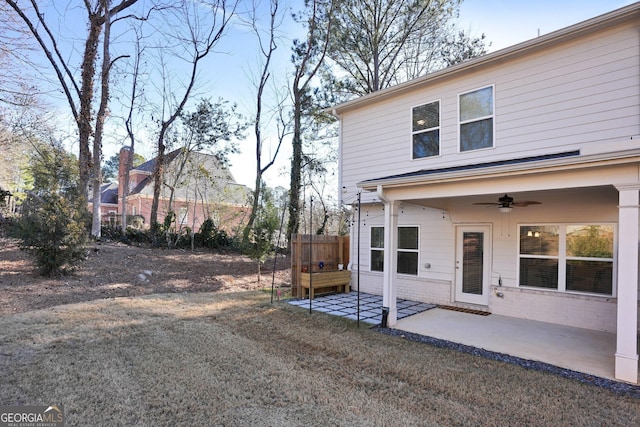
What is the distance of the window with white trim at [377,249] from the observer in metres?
9.01

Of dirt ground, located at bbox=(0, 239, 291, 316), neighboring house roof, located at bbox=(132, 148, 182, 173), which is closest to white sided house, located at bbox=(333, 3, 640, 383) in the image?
dirt ground, located at bbox=(0, 239, 291, 316)

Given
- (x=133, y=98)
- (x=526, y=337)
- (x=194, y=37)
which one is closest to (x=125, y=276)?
(x=526, y=337)

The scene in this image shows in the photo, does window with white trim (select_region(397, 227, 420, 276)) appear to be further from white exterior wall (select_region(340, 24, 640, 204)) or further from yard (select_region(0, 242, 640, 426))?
yard (select_region(0, 242, 640, 426))

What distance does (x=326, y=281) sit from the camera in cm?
868

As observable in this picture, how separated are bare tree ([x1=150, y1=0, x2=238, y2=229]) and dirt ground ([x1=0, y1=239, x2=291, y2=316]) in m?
5.03

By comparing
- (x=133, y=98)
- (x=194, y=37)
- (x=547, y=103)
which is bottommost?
(x=547, y=103)

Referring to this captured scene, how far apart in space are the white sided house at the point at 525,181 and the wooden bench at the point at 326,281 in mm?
948

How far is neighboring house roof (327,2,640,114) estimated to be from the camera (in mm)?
5477

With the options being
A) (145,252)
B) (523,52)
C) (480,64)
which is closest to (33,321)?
(145,252)

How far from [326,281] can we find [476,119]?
5.08 m

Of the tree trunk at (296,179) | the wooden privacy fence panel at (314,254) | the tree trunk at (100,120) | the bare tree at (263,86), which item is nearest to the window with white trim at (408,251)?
the wooden privacy fence panel at (314,254)

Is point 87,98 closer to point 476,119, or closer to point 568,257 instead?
point 476,119

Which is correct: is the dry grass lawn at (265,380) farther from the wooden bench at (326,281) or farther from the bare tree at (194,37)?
the bare tree at (194,37)

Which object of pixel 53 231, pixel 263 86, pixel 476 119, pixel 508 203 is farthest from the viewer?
pixel 263 86
